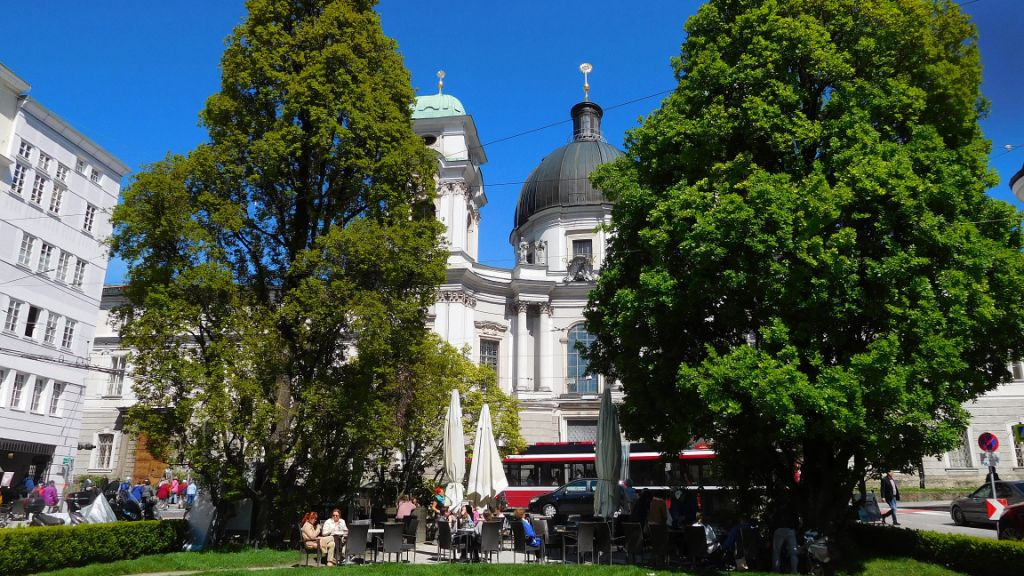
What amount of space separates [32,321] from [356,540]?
76.3ft

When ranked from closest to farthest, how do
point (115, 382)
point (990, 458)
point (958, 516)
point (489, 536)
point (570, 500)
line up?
Result: point (489, 536) → point (990, 458) → point (958, 516) → point (570, 500) → point (115, 382)

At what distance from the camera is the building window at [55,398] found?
98.8 feet

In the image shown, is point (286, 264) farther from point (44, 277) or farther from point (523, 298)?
point (523, 298)

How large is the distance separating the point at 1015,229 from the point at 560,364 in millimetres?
28833

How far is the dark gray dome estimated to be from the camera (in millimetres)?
46375

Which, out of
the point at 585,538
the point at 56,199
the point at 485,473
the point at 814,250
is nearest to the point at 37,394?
the point at 56,199

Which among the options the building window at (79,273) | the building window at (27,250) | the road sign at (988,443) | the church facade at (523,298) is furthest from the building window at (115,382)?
the road sign at (988,443)

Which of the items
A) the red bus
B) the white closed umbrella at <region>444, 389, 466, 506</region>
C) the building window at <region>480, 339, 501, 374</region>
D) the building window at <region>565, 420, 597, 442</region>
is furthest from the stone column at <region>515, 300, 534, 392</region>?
the white closed umbrella at <region>444, 389, 466, 506</region>

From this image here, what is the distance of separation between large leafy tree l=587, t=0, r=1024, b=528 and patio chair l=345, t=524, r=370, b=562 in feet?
19.3

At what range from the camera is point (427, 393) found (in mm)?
20094

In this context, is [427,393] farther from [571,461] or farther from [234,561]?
[571,461]

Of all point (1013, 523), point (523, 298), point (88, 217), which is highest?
point (88, 217)

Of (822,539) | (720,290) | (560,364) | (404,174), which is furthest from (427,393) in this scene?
(560,364)

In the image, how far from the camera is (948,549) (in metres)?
12.6
